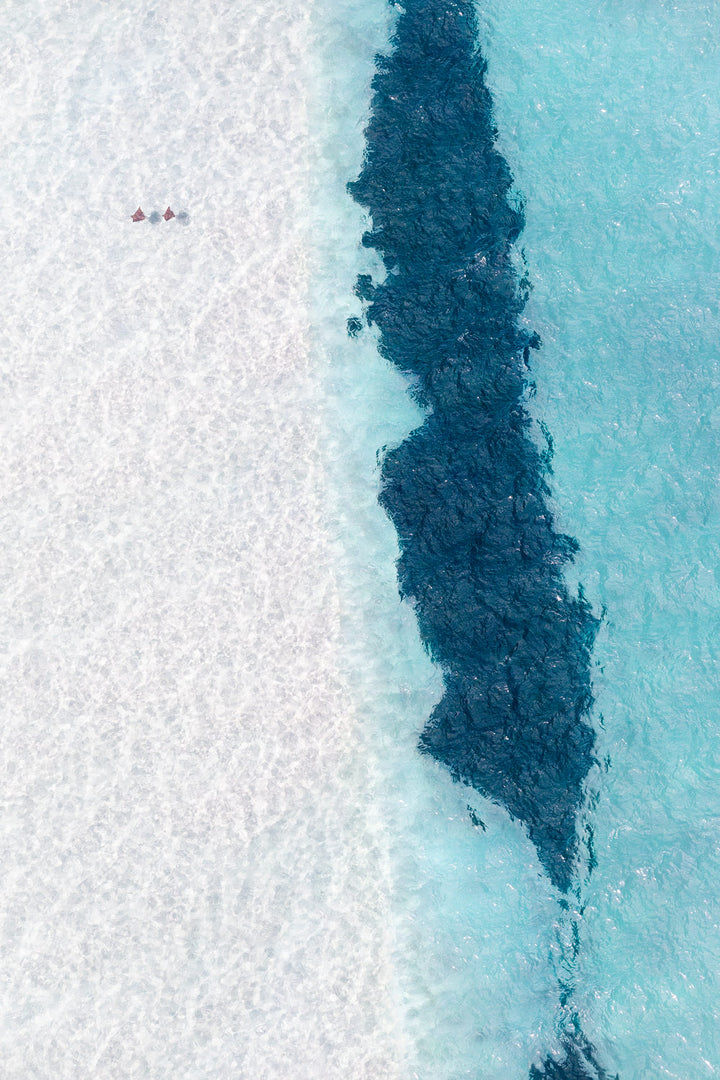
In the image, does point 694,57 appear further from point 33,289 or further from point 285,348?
point 33,289

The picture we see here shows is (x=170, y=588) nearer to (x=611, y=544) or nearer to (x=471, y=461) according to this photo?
(x=471, y=461)

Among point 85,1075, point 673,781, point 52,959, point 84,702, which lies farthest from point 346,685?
point 85,1075

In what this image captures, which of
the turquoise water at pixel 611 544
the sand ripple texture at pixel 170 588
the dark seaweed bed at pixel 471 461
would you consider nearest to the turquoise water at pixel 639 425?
the turquoise water at pixel 611 544

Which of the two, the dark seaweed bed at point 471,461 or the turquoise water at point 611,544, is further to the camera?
the dark seaweed bed at point 471,461

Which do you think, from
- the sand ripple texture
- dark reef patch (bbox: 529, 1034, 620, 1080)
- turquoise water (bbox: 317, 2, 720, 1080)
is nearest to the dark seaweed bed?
dark reef patch (bbox: 529, 1034, 620, 1080)

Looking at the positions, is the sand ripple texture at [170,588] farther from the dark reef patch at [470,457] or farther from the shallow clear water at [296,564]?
the dark reef patch at [470,457]

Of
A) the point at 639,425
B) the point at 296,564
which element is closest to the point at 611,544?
the point at 639,425

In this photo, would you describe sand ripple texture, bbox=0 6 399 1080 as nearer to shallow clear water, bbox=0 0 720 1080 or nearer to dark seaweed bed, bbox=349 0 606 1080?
shallow clear water, bbox=0 0 720 1080
